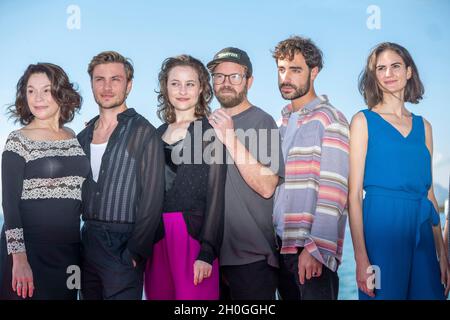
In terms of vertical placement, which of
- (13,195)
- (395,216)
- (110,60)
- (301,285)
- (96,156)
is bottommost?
(301,285)

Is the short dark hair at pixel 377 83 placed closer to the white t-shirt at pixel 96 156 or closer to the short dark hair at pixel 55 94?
the white t-shirt at pixel 96 156

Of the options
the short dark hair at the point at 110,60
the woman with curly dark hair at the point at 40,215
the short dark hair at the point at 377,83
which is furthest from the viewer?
the short dark hair at the point at 110,60

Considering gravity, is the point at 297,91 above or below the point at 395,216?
above

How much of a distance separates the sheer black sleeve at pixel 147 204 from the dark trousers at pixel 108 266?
66 millimetres

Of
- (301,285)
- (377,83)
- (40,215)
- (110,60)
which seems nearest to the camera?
(301,285)

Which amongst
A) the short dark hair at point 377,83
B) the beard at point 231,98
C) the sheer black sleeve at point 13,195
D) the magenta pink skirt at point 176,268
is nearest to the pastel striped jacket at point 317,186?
the short dark hair at point 377,83

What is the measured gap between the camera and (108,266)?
10.3 feet

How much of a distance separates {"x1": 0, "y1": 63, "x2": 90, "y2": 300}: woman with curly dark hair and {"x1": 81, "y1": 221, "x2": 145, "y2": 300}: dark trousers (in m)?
0.09

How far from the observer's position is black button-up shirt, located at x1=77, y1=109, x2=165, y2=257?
312cm

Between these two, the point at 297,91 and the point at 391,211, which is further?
the point at 297,91

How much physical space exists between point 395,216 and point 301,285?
25.5 inches

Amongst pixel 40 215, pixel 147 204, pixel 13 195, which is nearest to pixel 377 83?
pixel 147 204

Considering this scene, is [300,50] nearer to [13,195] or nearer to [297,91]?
[297,91]

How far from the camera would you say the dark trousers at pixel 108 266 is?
3113mm
